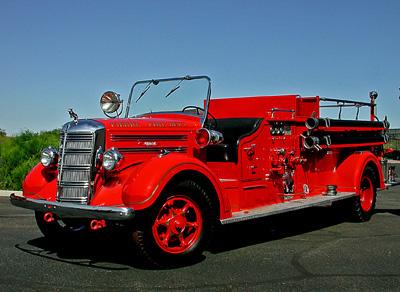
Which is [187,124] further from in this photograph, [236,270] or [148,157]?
[236,270]

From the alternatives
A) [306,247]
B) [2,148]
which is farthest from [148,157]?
[2,148]

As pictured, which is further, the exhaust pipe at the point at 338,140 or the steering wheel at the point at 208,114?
the exhaust pipe at the point at 338,140

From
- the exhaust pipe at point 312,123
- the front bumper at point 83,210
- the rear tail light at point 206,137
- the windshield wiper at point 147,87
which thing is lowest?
the front bumper at point 83,210

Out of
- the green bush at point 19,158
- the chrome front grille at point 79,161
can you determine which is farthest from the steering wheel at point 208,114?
the green bush at point 19,158

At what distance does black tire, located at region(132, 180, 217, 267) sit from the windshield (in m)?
1.41

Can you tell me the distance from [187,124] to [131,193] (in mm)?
1591

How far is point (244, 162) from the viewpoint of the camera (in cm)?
708

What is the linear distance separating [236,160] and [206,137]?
2.51ft

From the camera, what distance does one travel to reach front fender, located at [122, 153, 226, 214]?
5.24 meters

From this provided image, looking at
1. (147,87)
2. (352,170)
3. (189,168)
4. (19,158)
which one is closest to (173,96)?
(147,87)

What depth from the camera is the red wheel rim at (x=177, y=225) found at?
5.55 metres

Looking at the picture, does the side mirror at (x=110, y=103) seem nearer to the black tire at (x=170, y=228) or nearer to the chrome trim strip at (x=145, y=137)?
the chrome trim strip at (x=145, y=137)

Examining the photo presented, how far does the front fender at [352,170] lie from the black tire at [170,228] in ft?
11.4

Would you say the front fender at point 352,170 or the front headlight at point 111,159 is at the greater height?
the front headlight at point 111,159
